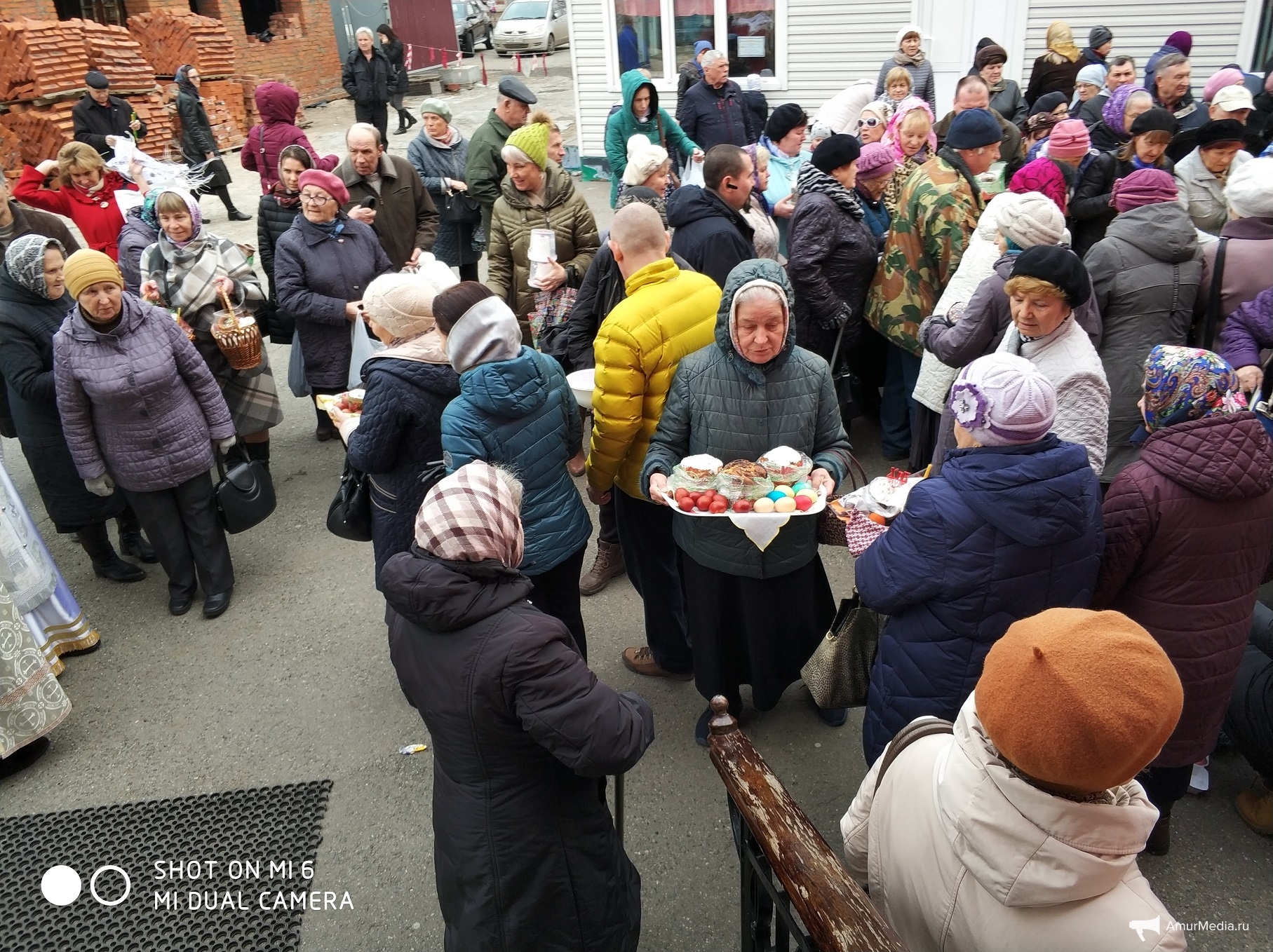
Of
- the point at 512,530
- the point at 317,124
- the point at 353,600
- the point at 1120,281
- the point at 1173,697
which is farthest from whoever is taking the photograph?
the point at 317,124

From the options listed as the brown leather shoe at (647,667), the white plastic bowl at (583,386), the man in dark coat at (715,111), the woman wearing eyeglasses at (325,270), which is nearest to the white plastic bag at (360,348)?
the woman wearing eyeglasses at (325,270)

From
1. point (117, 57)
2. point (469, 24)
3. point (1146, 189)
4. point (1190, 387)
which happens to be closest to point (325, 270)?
point (1146, 189)

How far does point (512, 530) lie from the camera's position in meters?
2.58

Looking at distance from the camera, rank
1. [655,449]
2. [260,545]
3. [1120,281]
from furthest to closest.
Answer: [260,545], [1120,281], [655,449]

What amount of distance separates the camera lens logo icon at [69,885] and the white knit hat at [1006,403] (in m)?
3.60

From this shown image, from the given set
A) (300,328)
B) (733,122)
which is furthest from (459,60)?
(300,328)

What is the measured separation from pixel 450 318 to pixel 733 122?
7498 mm

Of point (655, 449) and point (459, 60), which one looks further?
point (459, 60)

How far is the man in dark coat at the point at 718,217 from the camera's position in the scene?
17.5 feet

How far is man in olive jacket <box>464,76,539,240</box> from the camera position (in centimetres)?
774

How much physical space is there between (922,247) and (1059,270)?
2.29 m

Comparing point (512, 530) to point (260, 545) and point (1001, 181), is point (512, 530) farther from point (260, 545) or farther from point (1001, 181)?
point (1001, 181)

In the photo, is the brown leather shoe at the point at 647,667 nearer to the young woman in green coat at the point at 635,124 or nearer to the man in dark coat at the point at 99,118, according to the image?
the young woman in green coat at the point at 635,124

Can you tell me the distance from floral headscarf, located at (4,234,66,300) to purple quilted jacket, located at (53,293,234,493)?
1.07ft
